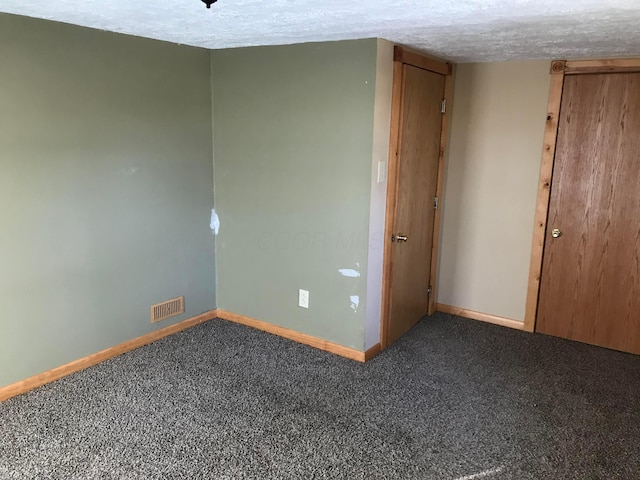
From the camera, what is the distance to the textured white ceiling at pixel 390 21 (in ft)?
6.81

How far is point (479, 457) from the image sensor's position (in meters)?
2.35

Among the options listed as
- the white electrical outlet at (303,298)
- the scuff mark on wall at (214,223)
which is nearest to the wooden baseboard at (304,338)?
the white electrical outlet at (303,298)

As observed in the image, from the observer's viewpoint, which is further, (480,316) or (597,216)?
(480,316)

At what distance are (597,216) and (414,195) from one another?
125cm

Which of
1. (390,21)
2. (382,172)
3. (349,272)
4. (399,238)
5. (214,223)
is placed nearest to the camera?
(390,21)

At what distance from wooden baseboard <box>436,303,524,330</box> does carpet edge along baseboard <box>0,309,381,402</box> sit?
1.00 m

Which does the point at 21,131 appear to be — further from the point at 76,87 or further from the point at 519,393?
the point at 519,393

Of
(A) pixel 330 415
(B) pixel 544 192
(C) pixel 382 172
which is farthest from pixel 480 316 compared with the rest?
(A) pixel 330 415

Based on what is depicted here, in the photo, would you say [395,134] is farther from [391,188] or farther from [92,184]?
[92,184]

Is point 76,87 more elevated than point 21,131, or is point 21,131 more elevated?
point 76,87

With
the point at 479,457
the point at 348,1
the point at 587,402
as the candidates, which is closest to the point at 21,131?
the point at 348,1

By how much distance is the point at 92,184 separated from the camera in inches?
118

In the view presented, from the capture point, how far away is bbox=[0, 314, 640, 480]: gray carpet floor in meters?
2.27

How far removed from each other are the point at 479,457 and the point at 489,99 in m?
2.51
